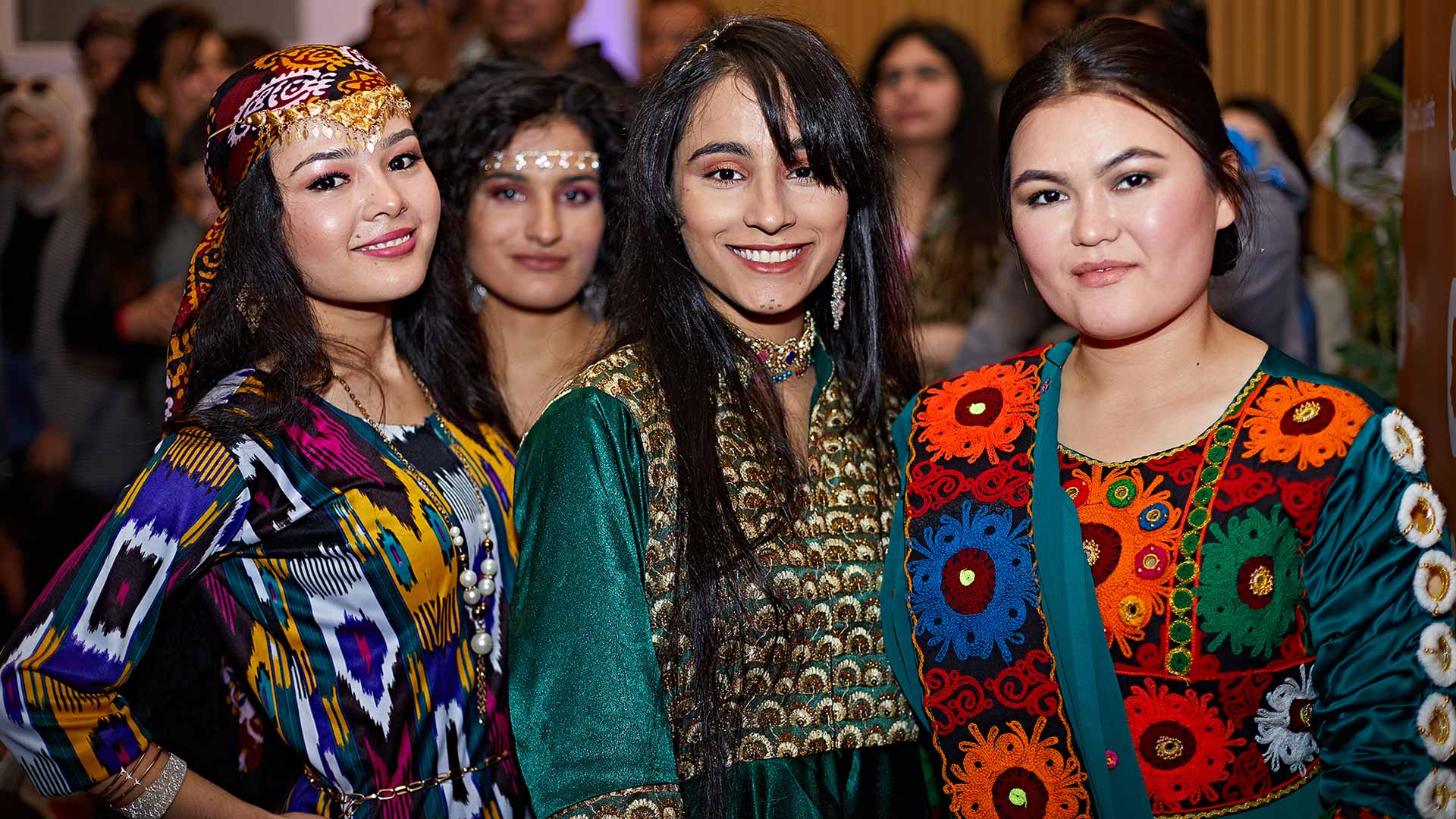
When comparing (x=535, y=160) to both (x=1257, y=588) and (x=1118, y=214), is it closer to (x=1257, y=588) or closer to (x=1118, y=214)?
(x=1118, y=214)

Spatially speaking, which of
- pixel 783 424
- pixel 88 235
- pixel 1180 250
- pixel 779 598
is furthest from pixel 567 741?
pixel 88 235

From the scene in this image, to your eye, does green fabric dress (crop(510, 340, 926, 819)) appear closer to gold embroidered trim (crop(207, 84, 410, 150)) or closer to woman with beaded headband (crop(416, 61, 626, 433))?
gold embroidered trim (crop(207, 84, 410, 150))

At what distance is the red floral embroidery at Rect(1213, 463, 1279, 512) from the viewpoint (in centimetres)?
161

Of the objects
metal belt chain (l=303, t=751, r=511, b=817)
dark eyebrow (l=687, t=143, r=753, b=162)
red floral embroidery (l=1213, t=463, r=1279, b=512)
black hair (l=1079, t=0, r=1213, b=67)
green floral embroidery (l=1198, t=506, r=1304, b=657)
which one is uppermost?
black hair (l=1079, t=0, r=1213, b=67)

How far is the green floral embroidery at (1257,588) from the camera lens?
159 cm

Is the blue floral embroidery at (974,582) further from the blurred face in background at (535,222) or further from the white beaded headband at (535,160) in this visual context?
the white beaded headband at (535,160)

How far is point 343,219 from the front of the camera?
191 cm

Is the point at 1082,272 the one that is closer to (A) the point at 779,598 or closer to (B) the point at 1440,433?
(A) the point at 779,598

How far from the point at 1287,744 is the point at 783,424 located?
0.80 meters

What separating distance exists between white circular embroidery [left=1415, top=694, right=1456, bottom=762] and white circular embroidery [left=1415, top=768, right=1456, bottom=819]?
0.02 m

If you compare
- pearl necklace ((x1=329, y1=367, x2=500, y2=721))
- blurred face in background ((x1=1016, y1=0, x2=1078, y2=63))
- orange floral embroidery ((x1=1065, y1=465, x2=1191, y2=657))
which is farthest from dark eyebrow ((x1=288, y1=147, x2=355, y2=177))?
blurred face in background ((x1=1016, y1=0, x2=1078, y2=63))

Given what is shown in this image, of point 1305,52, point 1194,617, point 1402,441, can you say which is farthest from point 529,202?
point 1305,52

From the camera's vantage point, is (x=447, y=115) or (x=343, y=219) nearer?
(x=343, y=219)

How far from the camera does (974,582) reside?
1.80m
